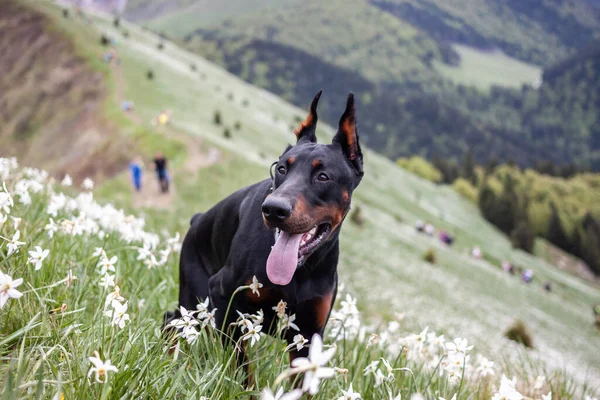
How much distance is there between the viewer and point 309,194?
3.65m

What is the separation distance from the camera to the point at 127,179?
29594 mm

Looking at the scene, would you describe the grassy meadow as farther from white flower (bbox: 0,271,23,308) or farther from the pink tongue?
the pink tongue

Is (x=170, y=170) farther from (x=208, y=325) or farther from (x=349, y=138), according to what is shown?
(x=208, y=325)

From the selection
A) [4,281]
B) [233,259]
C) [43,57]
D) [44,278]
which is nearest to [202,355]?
[233,259]

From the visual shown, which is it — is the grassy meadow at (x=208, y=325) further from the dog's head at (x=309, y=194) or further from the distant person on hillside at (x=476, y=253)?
the distant person on hillside at (x=476, y=253)

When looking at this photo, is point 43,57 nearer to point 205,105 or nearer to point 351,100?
point 205,105

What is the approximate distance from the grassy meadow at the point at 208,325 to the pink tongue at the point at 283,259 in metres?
0.58

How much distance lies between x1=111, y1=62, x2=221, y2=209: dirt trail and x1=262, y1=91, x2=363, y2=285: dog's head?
78.1 feet

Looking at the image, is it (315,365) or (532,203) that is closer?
(315,365)

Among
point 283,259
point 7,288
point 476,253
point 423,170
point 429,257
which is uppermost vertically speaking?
point 7,288

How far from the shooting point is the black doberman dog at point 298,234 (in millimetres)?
3480

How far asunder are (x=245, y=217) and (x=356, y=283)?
1912 centimetres

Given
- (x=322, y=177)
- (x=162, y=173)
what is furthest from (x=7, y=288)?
(x=162, y=173)

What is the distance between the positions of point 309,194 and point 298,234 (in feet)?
1.05
